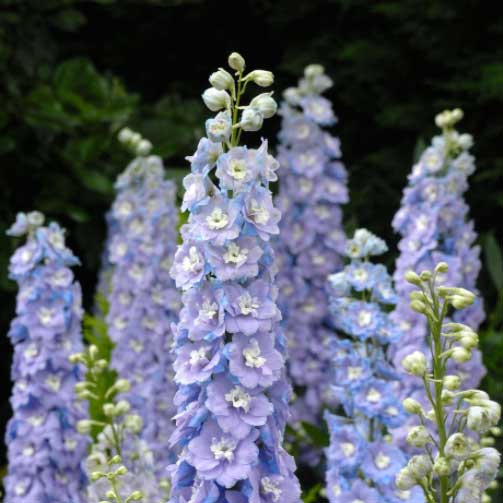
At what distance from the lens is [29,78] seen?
5.05m

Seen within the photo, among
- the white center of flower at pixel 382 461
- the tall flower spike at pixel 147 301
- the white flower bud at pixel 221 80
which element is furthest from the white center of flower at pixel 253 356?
the tall flower spike at pixel 147 301

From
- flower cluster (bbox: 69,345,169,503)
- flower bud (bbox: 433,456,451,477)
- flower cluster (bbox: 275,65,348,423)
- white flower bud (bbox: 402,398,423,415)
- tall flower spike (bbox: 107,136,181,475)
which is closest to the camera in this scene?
flower bud (bbox: 433,456,451,477)

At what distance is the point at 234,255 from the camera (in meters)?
1.91

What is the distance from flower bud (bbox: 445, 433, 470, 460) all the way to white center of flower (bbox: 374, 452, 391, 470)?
0.87m

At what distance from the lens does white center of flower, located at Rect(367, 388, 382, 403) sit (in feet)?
8.77

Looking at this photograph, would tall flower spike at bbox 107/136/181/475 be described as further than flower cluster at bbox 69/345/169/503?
Yes

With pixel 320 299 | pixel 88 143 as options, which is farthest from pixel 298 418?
pixel 88 143

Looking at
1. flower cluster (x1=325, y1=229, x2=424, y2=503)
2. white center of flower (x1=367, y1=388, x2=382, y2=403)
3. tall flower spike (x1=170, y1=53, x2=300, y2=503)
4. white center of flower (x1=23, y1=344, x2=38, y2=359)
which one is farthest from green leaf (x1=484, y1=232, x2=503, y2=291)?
tall flower spike (x1=170, y1=53, x2=300, y2=503)

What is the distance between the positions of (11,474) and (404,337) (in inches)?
43.9

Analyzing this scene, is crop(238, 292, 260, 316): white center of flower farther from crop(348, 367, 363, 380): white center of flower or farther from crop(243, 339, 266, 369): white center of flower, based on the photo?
crop(348, 367, 363, 380): white center of flower

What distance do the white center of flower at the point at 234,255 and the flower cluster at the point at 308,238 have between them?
1.89 m

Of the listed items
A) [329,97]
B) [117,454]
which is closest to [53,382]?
[117,454]

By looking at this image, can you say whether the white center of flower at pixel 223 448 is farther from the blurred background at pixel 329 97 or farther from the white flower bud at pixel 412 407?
the blurred background at pixel 329 97

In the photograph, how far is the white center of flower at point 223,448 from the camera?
1896 millimetres
